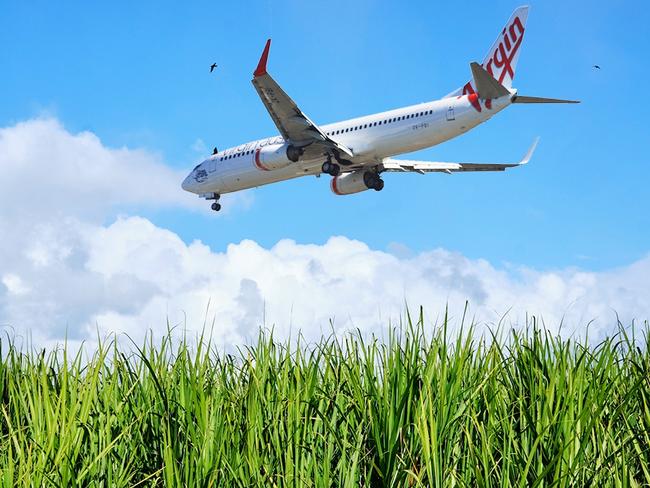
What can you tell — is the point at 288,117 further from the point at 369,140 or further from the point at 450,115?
the point at 450,115

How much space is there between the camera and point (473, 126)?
1444 inches

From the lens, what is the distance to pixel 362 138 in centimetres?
3928

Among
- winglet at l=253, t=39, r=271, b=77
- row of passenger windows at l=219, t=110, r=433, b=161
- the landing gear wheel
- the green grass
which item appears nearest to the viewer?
the green grass

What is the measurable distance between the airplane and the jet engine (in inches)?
1.9

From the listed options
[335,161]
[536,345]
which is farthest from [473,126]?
[536,345]

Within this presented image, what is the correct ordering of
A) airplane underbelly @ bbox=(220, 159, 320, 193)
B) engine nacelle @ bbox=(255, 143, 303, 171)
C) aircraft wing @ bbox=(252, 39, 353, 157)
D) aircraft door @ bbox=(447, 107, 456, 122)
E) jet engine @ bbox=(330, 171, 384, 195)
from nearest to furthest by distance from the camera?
aircraft door @ bbox=(447, 107, 456, 122)
aircraft wing @ bbox=(252, 39, 353, 157)
engine nacelle @ bbox=(255, 143, 303, 171)
jet engine @ bbox=(330, 171, 384, 195)
airplane underbelly @ bbox=(220, 159, 320, 193)

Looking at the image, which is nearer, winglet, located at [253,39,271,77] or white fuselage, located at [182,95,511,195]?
winglet, located at [253,39,271,77]

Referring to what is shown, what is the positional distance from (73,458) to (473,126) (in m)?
32.0

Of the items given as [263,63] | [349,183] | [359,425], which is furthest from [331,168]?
[359,425]

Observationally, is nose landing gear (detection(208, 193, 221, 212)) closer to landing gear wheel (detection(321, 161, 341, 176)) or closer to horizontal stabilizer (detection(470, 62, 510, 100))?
landing gear wheel (detection(321, 161, 341, 176))

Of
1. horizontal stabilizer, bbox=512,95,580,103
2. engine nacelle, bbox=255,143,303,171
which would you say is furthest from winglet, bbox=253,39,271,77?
horizontal stabilizer, bbox=512,95,580,103

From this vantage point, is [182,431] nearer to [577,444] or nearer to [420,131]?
[577,444]

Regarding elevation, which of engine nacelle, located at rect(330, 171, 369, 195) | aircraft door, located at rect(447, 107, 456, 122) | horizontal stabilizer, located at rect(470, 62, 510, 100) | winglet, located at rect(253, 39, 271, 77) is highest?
winglet, located at rect(253, 39, 271, 77)

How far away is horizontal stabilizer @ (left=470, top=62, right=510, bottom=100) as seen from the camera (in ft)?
115
